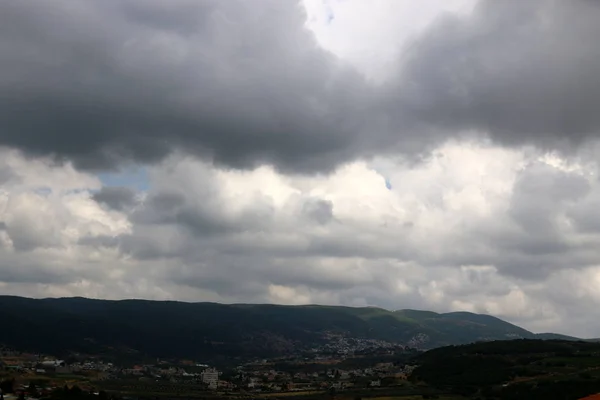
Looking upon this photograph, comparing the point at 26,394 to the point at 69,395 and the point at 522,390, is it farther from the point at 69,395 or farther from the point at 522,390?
the point at 522,390

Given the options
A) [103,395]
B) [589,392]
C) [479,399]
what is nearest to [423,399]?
[479,399]

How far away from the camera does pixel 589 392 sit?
177250 millimetres

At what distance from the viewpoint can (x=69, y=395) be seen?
163m

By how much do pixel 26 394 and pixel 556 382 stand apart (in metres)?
146

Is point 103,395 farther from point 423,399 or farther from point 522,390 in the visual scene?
point 522,390

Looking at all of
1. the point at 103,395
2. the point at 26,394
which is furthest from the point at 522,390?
the point at 26,394

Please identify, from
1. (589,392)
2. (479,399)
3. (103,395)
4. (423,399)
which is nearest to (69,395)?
(103,395)

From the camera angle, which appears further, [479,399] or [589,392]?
[479,399]

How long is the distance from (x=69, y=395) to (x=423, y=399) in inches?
3900

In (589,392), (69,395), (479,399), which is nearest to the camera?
(69,395)

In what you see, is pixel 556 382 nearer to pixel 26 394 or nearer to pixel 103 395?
pixel 103 395

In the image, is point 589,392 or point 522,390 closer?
point 589,392

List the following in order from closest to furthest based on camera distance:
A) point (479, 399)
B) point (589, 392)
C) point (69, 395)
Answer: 1. point (69, 395)
2. point (589, 392)
3. point (479, 399)

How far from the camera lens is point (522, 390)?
197 metres
